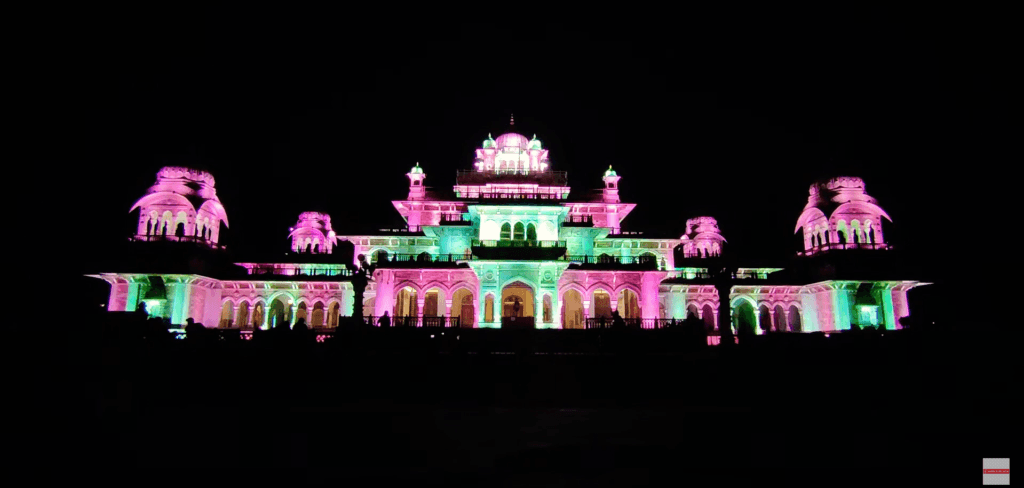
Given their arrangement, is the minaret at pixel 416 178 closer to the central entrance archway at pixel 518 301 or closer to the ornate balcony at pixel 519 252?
the ornate balcony at pixel 519 252

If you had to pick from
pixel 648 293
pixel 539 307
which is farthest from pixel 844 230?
pixel 539 307

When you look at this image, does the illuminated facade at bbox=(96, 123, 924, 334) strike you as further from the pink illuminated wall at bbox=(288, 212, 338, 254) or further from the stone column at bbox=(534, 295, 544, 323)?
the pink illuminated wall at bbox=(288, 212, 338, 254)

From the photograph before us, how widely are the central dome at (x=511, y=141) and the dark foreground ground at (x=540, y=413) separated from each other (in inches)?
978

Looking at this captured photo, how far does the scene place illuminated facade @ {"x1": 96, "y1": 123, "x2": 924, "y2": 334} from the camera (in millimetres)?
29469

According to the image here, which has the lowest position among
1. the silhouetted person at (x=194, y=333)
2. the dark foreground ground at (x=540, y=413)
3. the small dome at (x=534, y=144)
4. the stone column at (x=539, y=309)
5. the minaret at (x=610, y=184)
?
the dark foreground ground at (x=540, y=413)

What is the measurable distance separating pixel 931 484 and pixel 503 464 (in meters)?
4.61

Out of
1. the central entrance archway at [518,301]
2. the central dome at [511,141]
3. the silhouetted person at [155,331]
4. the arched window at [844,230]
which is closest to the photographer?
the silhouetted person at [155,331]

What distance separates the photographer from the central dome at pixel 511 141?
38.2m

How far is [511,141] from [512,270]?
1289cm

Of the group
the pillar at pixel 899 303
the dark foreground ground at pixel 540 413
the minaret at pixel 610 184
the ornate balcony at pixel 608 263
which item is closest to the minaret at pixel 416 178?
the ornate balcony at pixel 608 263

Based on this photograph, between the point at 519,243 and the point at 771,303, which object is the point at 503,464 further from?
the point at 771,303

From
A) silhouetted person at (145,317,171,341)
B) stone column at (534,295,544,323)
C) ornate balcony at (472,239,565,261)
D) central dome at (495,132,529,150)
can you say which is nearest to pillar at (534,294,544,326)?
stone column at (534,295,544,323)

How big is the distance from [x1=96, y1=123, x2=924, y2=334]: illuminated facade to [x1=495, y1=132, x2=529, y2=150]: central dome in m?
0.16

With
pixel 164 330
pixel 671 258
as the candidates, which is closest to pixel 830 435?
pixel 164 330
